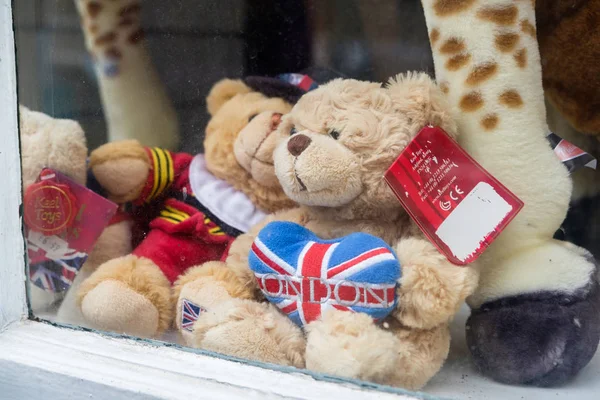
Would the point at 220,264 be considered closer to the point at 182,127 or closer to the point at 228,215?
the point at 228,215

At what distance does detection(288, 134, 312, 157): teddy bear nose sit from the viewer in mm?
682

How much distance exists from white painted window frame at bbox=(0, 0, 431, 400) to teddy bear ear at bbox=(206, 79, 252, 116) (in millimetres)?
265

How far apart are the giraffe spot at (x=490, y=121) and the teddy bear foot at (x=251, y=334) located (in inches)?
11.7

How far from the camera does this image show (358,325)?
1.96ft

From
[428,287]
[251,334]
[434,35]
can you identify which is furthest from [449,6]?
[251,334]

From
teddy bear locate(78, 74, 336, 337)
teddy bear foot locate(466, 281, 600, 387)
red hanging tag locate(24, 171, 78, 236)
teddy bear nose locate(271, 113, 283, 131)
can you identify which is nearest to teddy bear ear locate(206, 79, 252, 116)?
teddy bear locate(78, 74, 336, 337)

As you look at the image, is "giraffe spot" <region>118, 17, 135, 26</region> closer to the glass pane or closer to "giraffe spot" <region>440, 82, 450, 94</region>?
the glass pane

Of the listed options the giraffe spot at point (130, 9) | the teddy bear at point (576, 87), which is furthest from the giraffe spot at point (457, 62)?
the giraffe spot at point (130, 9)

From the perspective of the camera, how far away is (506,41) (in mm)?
672

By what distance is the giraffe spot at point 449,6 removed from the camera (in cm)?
68

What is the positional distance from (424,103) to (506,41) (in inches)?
4.3

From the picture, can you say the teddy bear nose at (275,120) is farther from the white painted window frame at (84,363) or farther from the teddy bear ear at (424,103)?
the white painted window frame at (84,363)

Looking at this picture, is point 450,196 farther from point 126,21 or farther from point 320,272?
point 126,21

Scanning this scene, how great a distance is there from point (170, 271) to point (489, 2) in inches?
19.4
